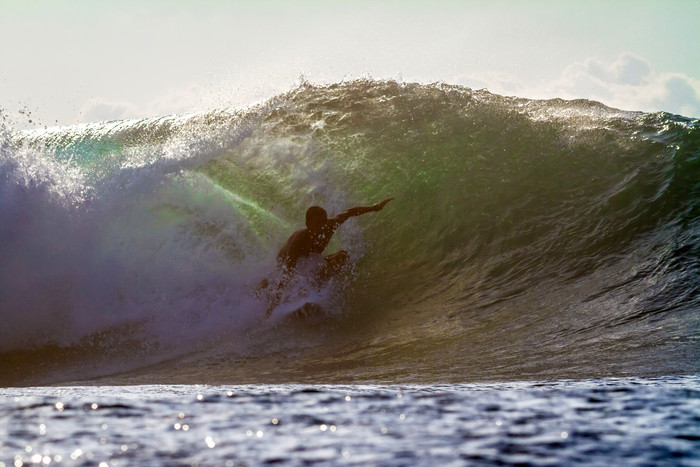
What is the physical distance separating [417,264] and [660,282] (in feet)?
8.64

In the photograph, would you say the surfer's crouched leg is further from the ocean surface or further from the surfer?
the ocean surface

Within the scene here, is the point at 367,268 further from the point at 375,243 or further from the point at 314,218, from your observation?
the point at 314,218

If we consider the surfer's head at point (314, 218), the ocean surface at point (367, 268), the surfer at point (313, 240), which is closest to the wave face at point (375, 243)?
the ocean surface at point (367, 268)

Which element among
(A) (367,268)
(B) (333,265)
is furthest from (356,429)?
(A) (367,268)

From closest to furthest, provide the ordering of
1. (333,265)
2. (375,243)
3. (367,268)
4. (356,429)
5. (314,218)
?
1. (356,429)
2. (314,218)
3. (333,265)
4. (367,268)
5. (375,243)

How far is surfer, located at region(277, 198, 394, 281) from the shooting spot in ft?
21.8

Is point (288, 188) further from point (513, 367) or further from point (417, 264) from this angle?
point (513, 367)

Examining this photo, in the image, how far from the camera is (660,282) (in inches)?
218

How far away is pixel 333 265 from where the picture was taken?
6.97 meters

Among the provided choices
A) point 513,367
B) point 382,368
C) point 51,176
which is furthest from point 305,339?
point 51,176

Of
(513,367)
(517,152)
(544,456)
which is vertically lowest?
(513,367)

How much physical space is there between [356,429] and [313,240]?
18.1 feet

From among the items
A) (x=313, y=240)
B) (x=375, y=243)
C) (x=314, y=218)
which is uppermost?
(x=314, y=218)

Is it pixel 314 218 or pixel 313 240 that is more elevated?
pixel 314 218
